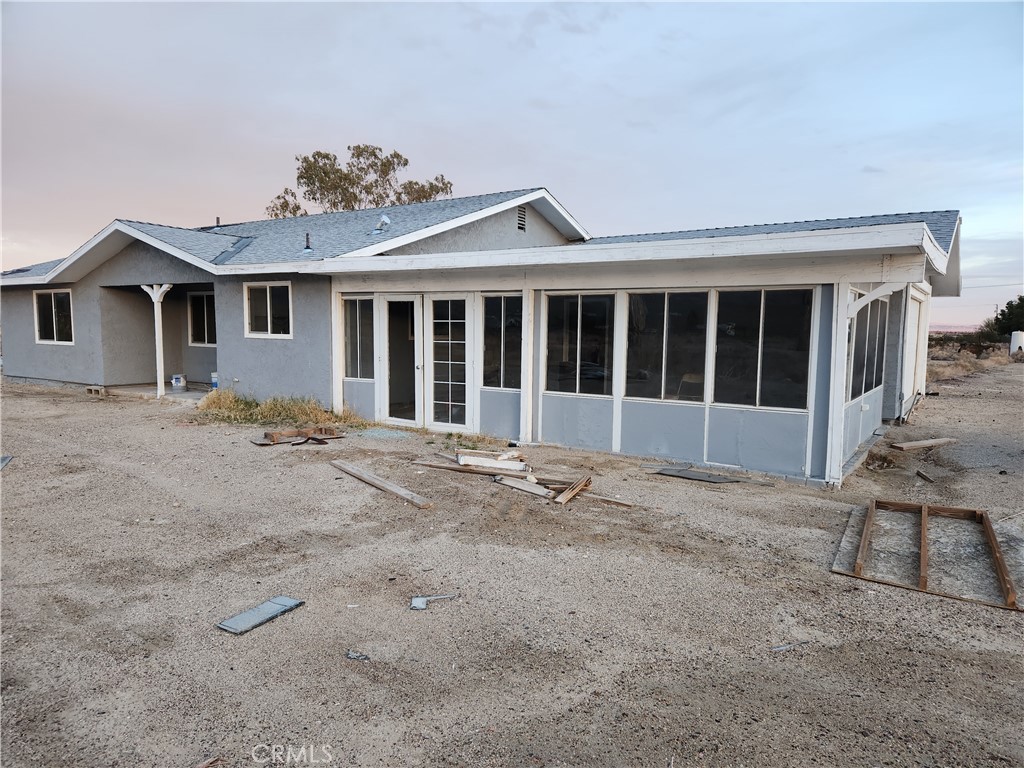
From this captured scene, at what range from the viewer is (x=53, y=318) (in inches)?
642

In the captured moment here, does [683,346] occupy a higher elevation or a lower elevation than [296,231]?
lower

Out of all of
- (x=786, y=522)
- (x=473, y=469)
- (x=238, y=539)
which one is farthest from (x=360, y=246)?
(x=786, y=522)

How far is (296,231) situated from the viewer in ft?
48.5

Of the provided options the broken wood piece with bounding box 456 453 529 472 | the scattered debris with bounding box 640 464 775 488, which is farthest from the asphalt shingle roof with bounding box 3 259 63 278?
the scattered debris with bounding box 640 464 775 488

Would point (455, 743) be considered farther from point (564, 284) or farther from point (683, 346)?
point (564, 284)

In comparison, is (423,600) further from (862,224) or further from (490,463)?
(862,224)

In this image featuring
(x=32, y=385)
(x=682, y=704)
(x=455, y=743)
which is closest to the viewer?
(x=455, y=743)

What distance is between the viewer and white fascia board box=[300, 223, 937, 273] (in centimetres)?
642

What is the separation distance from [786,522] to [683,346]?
2.76 metres

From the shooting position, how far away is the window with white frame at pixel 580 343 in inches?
340

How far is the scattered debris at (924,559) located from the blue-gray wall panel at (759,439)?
50.0 inches

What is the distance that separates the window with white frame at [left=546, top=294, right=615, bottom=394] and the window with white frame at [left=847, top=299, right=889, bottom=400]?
3.08 meters

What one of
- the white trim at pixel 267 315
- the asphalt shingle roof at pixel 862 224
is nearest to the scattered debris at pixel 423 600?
the asphalt shingle roof at pixel 862 224

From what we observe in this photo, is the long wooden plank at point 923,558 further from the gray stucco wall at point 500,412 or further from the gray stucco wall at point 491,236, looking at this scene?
the gray stucco wall at point 491,236
